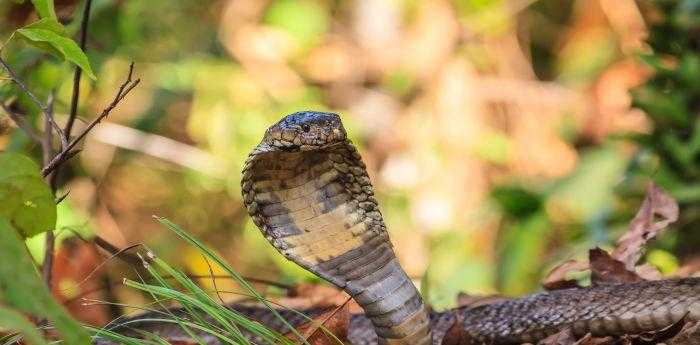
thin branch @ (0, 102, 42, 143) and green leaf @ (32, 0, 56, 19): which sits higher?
green leaf @ (32, 0, 56, 19)

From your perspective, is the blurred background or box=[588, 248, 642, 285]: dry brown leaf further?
the blurred background

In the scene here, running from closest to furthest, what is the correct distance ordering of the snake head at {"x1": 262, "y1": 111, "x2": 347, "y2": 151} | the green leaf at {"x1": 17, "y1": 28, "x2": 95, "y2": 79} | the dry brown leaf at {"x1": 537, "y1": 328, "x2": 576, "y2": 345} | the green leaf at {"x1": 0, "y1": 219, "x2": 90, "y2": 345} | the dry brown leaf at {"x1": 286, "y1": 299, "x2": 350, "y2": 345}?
the green leaf at {"x1": 0, "y1": 219, "x2": 90, "y2": 345}, the green leaf at {"x1": 17, "y1": 28, "x2": 95, "y2": 79}, the snake head at {"x1": 262, "y1": 111, "x2": 347, "y2": 151}, the dry brown leaf at {"x1": 286, "y1": 299, "x2": 350, "y2": 345}, the dry brown leaf at {"x1": 537, "y1": 328, "x2": 576, "y2": 345}

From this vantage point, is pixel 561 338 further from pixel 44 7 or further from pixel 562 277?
pixel 44 7

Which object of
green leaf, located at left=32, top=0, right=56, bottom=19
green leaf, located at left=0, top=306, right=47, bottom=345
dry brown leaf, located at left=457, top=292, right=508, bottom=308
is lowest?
dry brown leaf, located at left=457, top=292, right=508, bottom=308

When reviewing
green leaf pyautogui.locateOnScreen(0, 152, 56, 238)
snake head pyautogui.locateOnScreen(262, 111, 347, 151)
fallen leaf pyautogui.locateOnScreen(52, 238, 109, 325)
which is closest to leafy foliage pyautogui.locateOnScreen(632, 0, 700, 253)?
fallen leaf pyautogui.locateOnScreen(52, 238, 109, 325)

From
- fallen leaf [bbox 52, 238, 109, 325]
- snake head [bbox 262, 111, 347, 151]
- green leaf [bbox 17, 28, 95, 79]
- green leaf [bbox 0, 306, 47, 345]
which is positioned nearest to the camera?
green leaf [bbox 0, 306, 47, 345]

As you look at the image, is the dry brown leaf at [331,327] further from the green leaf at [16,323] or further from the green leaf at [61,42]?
the green leaf at [16,323]

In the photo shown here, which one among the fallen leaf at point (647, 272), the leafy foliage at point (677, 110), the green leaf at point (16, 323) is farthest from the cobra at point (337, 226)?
the leafy foliage at point (677, 110)

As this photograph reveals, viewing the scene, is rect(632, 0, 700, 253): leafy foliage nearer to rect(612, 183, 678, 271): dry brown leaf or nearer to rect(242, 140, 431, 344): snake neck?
rect(612, 183, 678, 271): dry brown leaf
